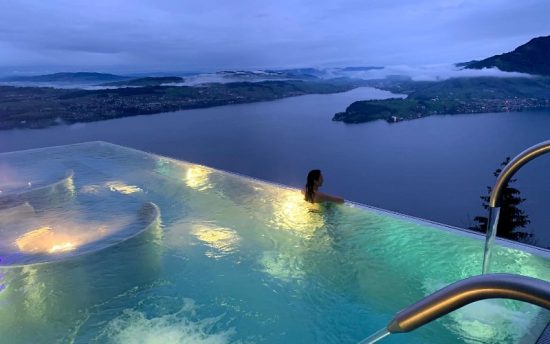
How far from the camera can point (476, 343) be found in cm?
222

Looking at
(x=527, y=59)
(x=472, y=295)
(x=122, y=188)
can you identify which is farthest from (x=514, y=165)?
(x=527, y=59)

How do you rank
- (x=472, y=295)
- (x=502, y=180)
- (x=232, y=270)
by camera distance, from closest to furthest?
(x=472, y=295)
(x=502, y=180)
(x=232, y=270)

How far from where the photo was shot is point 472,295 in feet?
2.77

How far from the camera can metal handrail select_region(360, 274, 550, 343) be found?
77 centimetres

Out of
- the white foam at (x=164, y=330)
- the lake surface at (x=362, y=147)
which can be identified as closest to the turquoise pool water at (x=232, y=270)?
the white foam at (x=164, y=330)

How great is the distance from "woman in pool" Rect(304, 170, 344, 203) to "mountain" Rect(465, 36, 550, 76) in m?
30.0

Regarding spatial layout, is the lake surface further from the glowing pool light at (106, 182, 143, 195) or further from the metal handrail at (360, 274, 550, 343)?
the metal handrail at (360, 274, 550, 343)

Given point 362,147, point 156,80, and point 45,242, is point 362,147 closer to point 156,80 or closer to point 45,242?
point 156,80

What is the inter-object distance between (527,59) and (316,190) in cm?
3182

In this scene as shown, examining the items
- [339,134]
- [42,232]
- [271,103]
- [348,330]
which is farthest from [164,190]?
[271,103]

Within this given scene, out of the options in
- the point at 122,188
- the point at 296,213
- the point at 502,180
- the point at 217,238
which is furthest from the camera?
the point at 122,188

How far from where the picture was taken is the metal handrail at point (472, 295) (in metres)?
0.77

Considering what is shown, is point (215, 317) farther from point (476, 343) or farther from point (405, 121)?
point (405, 121)

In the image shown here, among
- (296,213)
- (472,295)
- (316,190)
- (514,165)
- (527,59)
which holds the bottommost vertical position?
(296,213)
